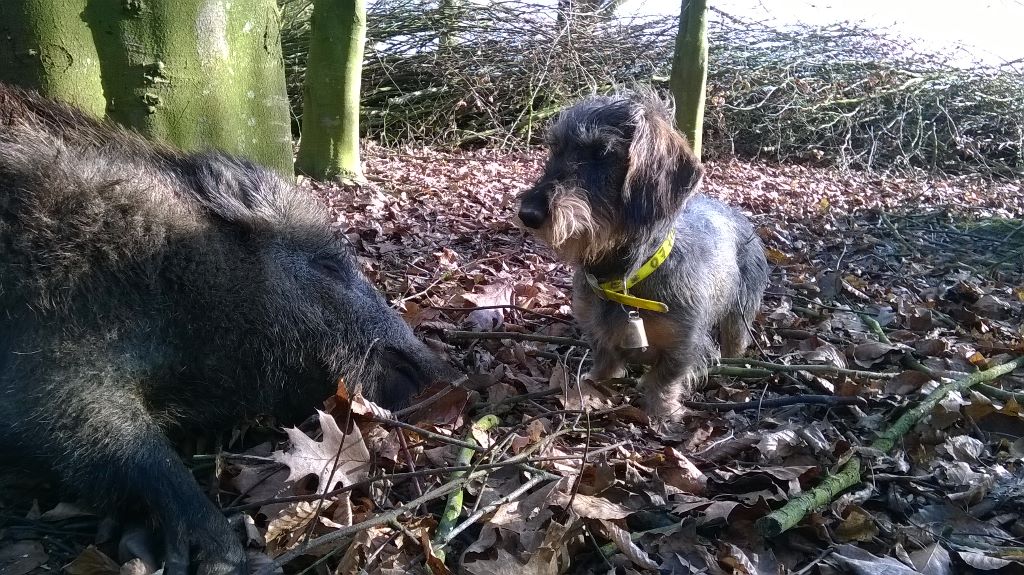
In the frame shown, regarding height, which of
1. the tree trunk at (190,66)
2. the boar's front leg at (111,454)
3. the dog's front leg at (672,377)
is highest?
the tree trunk at (190,66)

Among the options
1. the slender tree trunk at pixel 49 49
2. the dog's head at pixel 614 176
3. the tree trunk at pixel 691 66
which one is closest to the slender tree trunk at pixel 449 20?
the tree trunk at pixel 691 66

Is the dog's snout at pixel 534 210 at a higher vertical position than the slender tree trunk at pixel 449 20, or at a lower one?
higher

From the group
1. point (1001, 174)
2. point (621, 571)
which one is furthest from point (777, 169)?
point (621, 571)

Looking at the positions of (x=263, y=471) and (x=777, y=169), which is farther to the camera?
(x=777, y=169)

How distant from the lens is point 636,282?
10.6ft

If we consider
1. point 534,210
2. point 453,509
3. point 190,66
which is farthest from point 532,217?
point 190,66

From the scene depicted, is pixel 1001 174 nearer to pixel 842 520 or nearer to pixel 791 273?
pixel 791 273

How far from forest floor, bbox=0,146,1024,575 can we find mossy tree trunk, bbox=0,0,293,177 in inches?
53.3

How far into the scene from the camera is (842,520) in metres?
2.23

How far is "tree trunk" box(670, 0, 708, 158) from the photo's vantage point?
Answer: 9008mm

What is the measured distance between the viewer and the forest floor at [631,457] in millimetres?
2064

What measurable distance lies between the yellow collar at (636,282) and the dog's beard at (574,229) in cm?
16

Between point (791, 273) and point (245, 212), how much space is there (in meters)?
4.35

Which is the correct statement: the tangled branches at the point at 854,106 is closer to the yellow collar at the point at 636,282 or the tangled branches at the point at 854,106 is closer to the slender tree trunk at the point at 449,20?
the slender tree trunk at the point at 449,20
